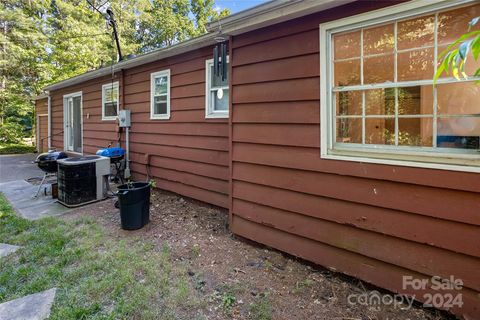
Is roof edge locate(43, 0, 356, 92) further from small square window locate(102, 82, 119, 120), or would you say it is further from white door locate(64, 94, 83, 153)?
white door locate(64, 94, 83, 153)

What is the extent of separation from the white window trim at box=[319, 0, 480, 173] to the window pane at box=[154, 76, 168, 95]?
3681 mm

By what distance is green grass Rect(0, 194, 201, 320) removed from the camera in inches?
85.0

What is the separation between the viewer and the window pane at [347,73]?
243cm

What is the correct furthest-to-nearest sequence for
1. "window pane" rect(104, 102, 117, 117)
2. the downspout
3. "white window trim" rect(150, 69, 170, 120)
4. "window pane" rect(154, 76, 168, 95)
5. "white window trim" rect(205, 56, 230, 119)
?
"window pane" rect(104, 102, 117, 117)
the downspout
"window pane" rect(154, 76, 168, 95)
"white window trim" rect(150, 69, 170, 120)
"white window trim" rect(205, 56, 230, 119)

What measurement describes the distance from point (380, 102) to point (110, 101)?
264 inches

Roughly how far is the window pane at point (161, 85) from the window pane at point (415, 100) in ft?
14.1

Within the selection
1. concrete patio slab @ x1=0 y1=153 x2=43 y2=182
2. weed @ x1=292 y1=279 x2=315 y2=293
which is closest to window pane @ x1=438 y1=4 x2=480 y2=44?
weed @ x1=292 y1=279 x2=315 y2=293

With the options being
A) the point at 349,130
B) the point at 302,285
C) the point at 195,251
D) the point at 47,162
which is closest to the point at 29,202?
the point at 47,162

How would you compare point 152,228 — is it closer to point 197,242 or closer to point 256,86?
point 197,242

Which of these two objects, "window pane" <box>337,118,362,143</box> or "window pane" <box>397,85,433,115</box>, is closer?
"window pane" <box>397,85,433,115</box>

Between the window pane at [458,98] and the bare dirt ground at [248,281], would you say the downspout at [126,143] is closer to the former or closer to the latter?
the bare dirt ground at [248,281]

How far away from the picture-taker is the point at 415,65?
216cm

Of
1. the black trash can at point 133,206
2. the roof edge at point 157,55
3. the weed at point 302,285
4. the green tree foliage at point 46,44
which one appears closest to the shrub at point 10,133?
the green tree foliage at point 46,44

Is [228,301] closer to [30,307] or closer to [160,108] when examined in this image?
[30,307]
